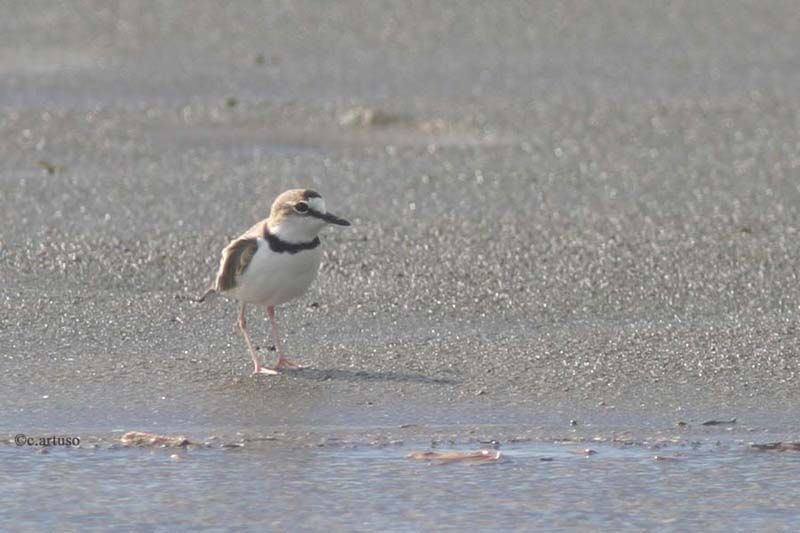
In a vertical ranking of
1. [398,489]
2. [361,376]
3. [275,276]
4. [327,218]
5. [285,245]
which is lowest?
[398,489]

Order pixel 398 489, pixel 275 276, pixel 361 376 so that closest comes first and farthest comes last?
1. pixel 398 489
2. pixel 361 376
3. pixel 275 276

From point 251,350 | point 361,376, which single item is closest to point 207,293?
point 251,350

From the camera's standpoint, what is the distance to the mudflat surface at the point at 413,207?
6211 millimetres

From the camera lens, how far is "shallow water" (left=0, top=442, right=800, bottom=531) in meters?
5.04

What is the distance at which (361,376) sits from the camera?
6320mm

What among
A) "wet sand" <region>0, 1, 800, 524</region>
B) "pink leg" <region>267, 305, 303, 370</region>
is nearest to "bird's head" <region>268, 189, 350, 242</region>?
"pink leg" <region>267, 305, 303, 370</region>

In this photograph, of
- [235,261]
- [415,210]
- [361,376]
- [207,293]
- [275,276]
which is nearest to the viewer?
[361,376]

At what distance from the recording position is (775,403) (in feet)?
19.7

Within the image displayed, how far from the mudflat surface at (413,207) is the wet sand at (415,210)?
0.08ft

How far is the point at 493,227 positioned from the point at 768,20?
242 inches

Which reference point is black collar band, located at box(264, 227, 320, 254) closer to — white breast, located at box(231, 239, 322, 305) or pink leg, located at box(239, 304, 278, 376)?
white breast, located at box(231, 239, 322, 305)

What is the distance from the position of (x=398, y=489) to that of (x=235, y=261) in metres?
1.64

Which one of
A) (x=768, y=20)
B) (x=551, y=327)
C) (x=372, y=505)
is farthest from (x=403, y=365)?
(x=768, y=20)

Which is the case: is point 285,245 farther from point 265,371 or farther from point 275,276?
point 265,371
